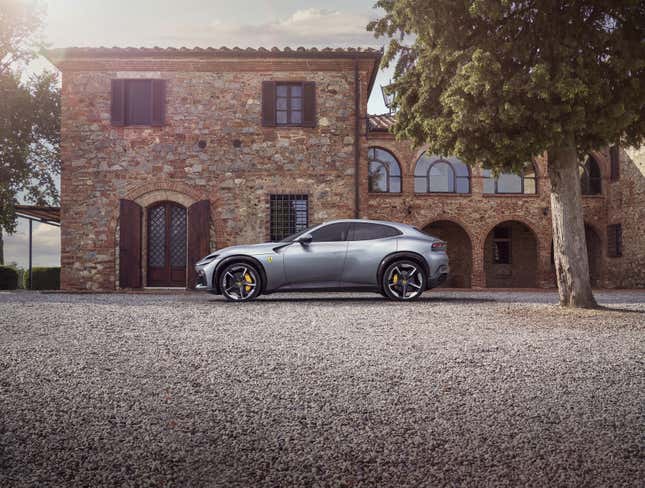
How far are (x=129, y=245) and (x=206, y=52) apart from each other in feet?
18.9

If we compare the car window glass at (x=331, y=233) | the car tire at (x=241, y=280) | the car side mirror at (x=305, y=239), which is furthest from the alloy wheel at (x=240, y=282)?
the car window glass at (x=331, y=233)

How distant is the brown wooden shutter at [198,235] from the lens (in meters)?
16.0

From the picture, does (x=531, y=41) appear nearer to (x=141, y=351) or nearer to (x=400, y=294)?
(x=400, y=294)

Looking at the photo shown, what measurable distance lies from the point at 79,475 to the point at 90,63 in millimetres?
16060

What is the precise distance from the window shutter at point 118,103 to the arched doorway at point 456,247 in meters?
13.7

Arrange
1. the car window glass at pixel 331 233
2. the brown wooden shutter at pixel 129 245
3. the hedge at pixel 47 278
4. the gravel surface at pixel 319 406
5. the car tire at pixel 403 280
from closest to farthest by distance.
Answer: the gravel surface at pixel 319 406 < the car tire at pixel 403 280 < the car window glass at pixel 331 233 < the brown wooden shutter at pixel 129 245 < the hedge at pixel 47 278

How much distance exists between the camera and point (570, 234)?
31.1 ft

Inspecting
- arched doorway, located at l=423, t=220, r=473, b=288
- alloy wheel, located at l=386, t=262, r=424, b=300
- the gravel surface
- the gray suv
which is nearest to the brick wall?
the gray suv

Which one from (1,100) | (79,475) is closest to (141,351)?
(79,475)

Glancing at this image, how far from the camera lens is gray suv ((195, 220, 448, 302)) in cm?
1037

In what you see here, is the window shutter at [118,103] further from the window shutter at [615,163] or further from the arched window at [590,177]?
the window shutter at [615,163]

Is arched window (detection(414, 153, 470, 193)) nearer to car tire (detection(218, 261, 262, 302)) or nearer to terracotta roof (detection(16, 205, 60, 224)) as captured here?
terracotta roof (detection(16, 205, 60, 224))

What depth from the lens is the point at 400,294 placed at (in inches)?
416

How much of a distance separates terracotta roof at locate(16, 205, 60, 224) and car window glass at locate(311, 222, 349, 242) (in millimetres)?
12776
